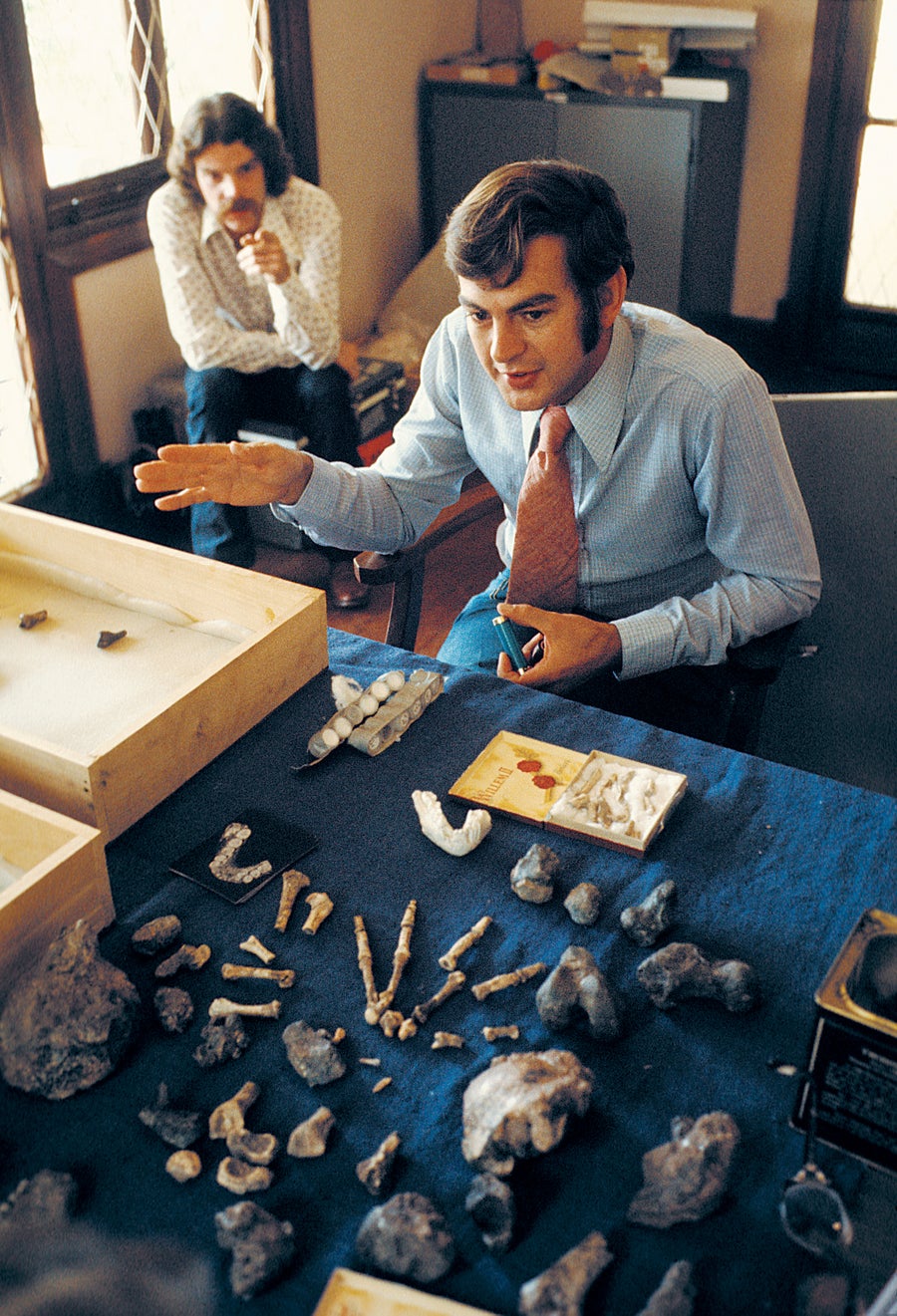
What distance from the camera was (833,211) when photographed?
165 inches

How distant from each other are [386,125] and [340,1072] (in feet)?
13.2

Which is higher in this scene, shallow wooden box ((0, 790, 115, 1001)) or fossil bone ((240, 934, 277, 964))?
shallow wooden box ((0, 790, 115, 1001))

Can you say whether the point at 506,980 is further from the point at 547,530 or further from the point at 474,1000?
the point at 547,530

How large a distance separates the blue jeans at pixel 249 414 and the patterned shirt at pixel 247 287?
4 centimetres

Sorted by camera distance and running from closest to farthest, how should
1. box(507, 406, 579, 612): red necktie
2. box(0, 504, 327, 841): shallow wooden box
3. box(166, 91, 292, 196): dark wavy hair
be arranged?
box(0, 504, 327, 841): shallow wooden box, box(507, 406, 579, 612): red necktie, box(166, 91, 292, 196): dark wavy hair

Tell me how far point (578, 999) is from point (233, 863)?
39 centimetres

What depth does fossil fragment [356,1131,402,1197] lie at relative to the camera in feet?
2.90

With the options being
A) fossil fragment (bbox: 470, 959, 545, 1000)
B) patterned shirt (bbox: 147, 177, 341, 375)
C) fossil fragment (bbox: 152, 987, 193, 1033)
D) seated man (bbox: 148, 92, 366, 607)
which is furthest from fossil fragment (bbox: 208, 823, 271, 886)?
patterned shirt (bbox: 147, 177, 341, 375)

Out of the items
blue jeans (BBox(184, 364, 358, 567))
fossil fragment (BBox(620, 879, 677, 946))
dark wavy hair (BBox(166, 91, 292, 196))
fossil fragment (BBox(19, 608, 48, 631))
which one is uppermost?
dark wavy hair (BBox(166, 91, 292, 196))

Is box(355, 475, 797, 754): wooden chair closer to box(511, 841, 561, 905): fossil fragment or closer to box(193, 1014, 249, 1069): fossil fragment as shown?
box(511, 841, 561, 905): fossil fragment

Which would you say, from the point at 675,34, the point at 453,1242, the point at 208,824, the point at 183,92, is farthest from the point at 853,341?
the point at 453,1242

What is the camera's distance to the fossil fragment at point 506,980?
1046 mm

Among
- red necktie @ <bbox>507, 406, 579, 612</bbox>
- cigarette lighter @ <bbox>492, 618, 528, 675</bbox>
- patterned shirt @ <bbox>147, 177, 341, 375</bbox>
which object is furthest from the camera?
patterned shirt @ <bbox>147, 177, 341, 375</bbox>

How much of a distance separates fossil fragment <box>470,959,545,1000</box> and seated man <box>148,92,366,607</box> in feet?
7.19
